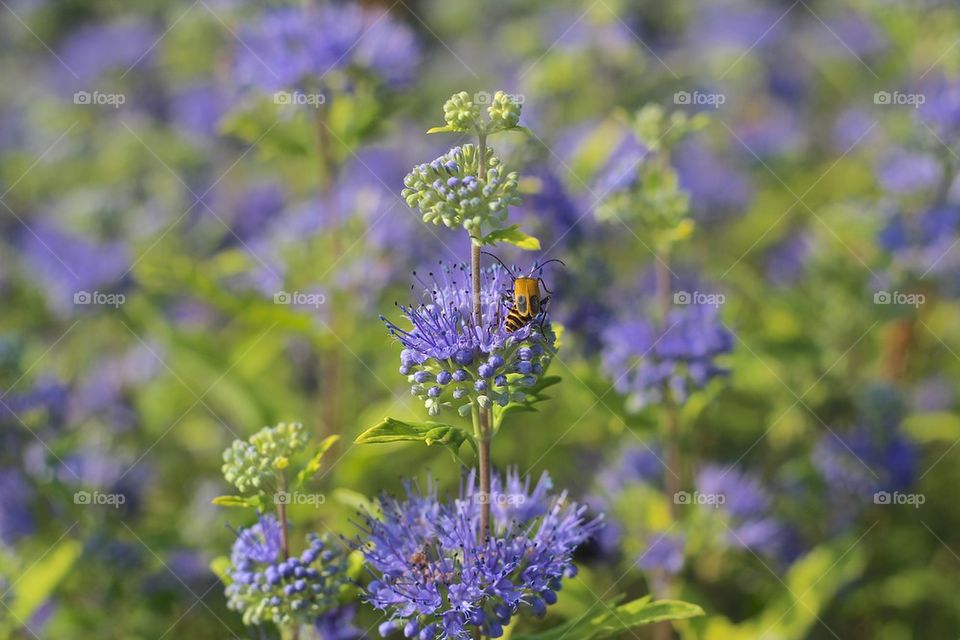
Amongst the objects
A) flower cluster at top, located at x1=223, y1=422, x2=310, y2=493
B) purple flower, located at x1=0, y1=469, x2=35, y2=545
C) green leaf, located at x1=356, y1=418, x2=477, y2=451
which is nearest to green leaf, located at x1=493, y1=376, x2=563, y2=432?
green leaf, located at x1=356, y1=418, x2=477, y2=451

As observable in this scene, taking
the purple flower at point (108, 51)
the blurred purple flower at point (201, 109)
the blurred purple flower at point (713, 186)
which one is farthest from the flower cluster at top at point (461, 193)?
the purple flower at point (108, 51)

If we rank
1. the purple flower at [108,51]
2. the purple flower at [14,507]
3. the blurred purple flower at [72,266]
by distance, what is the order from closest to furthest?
the purple flower at [14,507]
the blurred purple flower at [72,266]
the purple flower at [108,51]

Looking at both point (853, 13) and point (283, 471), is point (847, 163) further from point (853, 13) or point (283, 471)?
point (283, 471)

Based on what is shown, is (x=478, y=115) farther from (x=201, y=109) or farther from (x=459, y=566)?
(x=201, y=109)

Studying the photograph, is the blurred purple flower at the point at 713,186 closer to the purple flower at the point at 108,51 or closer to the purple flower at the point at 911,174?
the purple flower at the point at 911,174

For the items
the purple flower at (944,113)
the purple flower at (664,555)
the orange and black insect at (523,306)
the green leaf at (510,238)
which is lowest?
the purple flower at (664,555)

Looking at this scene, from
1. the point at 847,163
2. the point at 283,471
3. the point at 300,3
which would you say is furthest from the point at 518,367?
the point at 847,163

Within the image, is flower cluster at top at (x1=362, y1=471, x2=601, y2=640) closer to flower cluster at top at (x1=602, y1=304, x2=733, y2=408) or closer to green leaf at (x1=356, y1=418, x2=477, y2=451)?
green leaf at (x1=356, y1=418, x2=477, y2=451)
